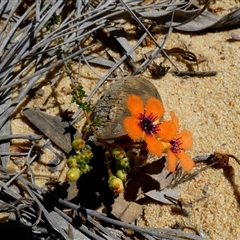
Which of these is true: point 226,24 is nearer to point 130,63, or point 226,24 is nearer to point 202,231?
point 130,63

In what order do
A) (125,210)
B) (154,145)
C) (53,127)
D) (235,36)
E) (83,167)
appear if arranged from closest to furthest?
(154,145)
(83,167)
(125,210)
(53,127)
(235,36)

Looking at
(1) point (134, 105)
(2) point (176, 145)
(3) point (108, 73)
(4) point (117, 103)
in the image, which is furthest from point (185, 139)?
(3) point (108, 73)

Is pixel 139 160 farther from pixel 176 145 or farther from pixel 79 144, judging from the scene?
pixel 79 144

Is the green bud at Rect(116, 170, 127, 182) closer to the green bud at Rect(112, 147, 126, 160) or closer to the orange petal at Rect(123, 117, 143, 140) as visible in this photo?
the green bud at Rect(112, 147, 126, 160)

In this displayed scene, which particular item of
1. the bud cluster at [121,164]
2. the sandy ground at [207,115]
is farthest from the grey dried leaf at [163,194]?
the bud cluster at [121,164]

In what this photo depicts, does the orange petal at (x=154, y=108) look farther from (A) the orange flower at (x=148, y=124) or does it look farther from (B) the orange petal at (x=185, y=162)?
(B) the orange petal at (x=185, y=162)

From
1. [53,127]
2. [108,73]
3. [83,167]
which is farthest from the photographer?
[108,73]
